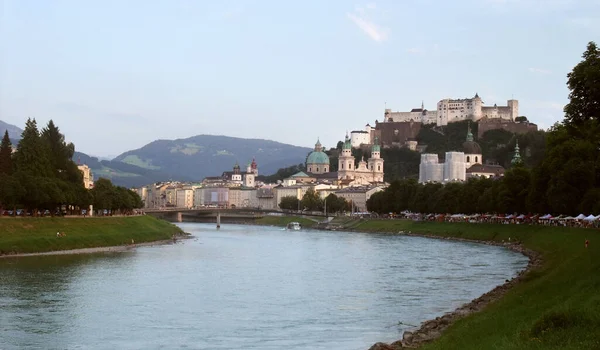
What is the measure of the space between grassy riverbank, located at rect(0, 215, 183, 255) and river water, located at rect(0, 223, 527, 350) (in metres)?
2.50

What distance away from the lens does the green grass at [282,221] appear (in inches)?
5419

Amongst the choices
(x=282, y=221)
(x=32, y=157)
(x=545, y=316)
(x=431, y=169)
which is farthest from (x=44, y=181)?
(x=431, y=169)

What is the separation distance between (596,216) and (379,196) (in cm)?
7348

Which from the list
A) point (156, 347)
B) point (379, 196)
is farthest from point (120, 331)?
point (379, 196)

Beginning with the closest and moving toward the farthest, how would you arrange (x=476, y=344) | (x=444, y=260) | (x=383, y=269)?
1. (x=476, y=344)
2. (x=383, y=269)
3. (x=444, y=260)

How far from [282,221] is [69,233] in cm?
8656

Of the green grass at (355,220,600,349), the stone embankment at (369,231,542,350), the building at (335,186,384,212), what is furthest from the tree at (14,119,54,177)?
the building at (335,186,384,212)

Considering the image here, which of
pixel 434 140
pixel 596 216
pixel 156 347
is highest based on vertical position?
pixel 434 140

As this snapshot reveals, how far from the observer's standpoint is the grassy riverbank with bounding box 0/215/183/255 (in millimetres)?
52475

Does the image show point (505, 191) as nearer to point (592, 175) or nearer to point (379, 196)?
point (592, 175)

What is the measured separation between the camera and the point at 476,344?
18875mm

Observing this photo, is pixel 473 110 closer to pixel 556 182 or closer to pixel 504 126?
pixel 504 126

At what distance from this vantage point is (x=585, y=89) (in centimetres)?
3175

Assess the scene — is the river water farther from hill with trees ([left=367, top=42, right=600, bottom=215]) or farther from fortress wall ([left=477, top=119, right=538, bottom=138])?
fortress wall ([left=477, top=119, right=538, bottom=138])
